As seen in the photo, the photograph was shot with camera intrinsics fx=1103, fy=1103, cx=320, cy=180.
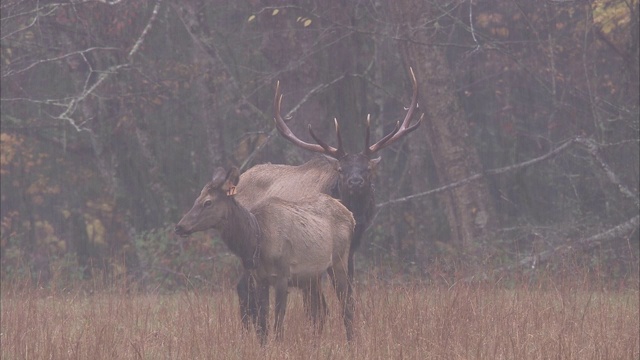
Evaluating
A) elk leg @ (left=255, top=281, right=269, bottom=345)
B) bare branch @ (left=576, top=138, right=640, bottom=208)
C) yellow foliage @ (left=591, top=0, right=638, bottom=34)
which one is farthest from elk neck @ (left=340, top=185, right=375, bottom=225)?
yellow foliage @ (left=591, top=0, right=638, bottom=34)

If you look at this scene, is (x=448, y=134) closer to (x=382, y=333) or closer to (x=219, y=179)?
(x=219, y=179)

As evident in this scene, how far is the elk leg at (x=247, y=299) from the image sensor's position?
788 cm

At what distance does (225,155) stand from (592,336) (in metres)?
10.5

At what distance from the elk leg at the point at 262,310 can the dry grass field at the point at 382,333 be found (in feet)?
0.56

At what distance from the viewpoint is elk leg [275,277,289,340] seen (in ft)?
25.0

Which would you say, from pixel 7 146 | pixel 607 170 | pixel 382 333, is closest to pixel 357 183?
pixel 382 333

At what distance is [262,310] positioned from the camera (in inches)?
306

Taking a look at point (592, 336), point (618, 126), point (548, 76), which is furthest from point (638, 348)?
point (548, 76)

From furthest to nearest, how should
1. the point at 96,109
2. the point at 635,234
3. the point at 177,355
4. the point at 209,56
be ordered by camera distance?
the point at 96,109, the point at 209,56, the point at 635,234, the point at 177,355

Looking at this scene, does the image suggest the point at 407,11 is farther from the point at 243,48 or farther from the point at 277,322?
the point at 277,322

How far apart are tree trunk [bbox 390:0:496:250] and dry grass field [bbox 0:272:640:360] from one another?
256 inches

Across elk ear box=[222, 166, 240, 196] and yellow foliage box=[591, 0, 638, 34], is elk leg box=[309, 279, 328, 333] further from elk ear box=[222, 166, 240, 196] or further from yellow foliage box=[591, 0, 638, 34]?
yellow foliage box=[591, 0, 638, 34]

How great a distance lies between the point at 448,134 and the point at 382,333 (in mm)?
8155

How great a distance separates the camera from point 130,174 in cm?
1856
